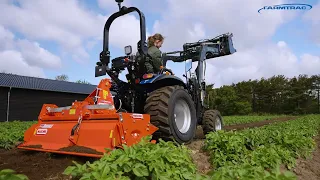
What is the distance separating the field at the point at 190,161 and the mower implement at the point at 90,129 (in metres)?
0.20

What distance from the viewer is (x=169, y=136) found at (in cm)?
471

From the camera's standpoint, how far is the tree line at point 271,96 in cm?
5238

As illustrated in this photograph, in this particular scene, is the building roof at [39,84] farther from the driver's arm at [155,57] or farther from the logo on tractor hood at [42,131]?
the driver's arm at [155,57]

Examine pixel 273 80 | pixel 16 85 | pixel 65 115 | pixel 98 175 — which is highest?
pixel 273 80

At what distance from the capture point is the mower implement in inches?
157

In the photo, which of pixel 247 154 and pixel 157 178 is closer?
pixel 157 178

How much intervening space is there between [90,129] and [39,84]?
24.5 meters

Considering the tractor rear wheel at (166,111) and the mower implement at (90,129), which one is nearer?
the mower implement at (90,129)

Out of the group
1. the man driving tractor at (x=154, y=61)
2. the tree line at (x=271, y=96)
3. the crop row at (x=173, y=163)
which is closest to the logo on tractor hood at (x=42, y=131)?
the man driving tractor at (x=154, y=61)

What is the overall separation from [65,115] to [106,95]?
765mm

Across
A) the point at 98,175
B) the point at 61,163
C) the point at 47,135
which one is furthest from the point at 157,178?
the point at 47,135

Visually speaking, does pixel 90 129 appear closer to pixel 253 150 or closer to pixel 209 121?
pixel 253 150

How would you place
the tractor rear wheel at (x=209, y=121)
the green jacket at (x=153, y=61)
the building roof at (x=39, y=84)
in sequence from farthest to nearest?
1. the building roof at (x=39, y=84)
2. the tractor rear wheel at (x=209, y=121)
3. the green jacket at (x=153, y=61)

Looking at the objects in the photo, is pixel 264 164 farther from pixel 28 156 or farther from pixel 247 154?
pixel 28 156
